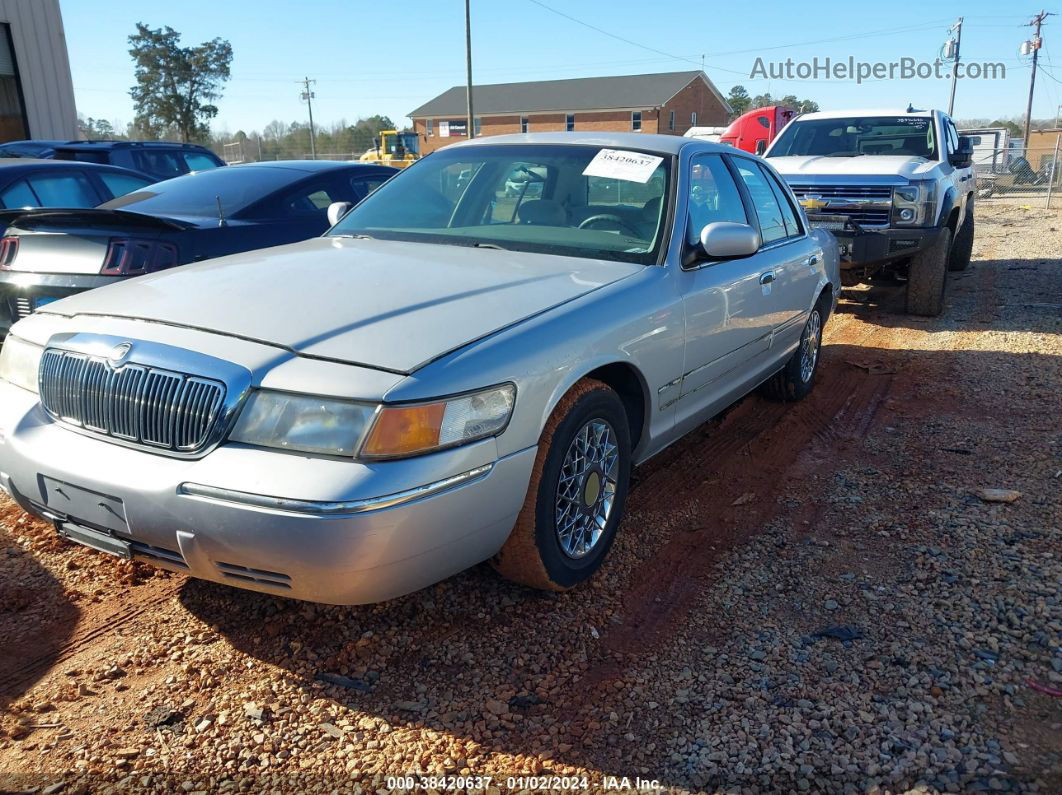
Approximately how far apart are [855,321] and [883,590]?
6.03m

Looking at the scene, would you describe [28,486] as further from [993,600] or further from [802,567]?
[993,600]

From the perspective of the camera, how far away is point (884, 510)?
156 inches

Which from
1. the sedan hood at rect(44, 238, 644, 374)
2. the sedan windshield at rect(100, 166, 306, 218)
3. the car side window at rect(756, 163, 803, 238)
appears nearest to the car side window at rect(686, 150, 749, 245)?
the sedan hood at rect(44, 238, 644, 374)

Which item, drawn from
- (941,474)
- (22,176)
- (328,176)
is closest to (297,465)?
(941,474)

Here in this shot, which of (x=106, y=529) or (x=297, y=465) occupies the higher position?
(x=297, y=465)

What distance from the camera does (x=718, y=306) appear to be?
387cm

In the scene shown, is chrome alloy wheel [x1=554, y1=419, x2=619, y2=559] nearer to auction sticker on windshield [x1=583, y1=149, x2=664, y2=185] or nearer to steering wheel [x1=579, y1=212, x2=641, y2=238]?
steering wheel [x1=579, y1=212, x2=641, y2=238]

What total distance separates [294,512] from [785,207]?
4.10 metres

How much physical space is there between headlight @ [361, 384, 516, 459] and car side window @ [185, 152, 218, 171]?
951cm

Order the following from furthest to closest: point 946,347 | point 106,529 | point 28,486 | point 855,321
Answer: point 855,321 < point 946,347 < point 28,486 < point 106,529

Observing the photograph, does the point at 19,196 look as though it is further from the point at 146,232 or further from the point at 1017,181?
the point at 1017,181

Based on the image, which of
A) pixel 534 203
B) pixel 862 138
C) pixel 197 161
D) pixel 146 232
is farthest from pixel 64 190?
pixel 862 138

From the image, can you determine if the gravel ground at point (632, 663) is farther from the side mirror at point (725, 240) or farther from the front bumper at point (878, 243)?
the front bumper at point (878, 243)

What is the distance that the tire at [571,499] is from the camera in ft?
9.20
